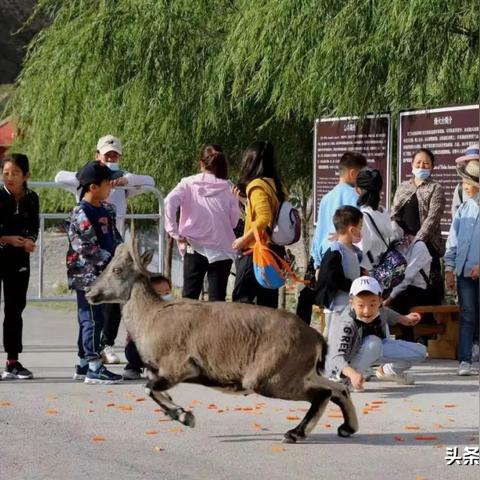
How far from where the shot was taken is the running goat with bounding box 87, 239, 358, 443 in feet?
26.1

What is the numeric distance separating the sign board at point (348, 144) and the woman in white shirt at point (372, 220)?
7.17 ft

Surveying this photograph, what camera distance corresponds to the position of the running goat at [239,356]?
7.94 metres

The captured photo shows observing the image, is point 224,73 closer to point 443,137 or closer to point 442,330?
point 443,137

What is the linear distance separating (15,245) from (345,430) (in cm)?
367

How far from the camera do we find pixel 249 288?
10.8 meters

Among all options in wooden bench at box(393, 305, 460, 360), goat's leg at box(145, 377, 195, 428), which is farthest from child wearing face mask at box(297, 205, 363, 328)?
goat's leg at box(145, 377, 195, 428)

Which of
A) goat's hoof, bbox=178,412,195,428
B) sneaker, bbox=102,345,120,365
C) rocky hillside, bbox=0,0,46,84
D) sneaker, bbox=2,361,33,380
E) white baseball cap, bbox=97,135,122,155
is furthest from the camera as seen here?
rocky hillside, bbox=0,0,46,84

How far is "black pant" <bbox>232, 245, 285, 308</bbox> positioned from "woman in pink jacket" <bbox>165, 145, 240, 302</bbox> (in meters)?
0.52

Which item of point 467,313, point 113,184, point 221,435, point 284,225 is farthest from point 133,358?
point 467,313

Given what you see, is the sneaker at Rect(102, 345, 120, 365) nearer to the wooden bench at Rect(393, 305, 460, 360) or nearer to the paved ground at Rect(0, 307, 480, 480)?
the paved ground at Rect(0, 307, 480, 480)

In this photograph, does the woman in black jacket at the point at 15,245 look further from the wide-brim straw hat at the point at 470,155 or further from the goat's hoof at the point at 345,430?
the wide-brim straw hat at the point at 470,155

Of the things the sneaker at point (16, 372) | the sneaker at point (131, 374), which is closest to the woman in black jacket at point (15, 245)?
the sneaker at point (16, 372)

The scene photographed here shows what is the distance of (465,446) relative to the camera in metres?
7.97

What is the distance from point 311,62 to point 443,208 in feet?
8.88
